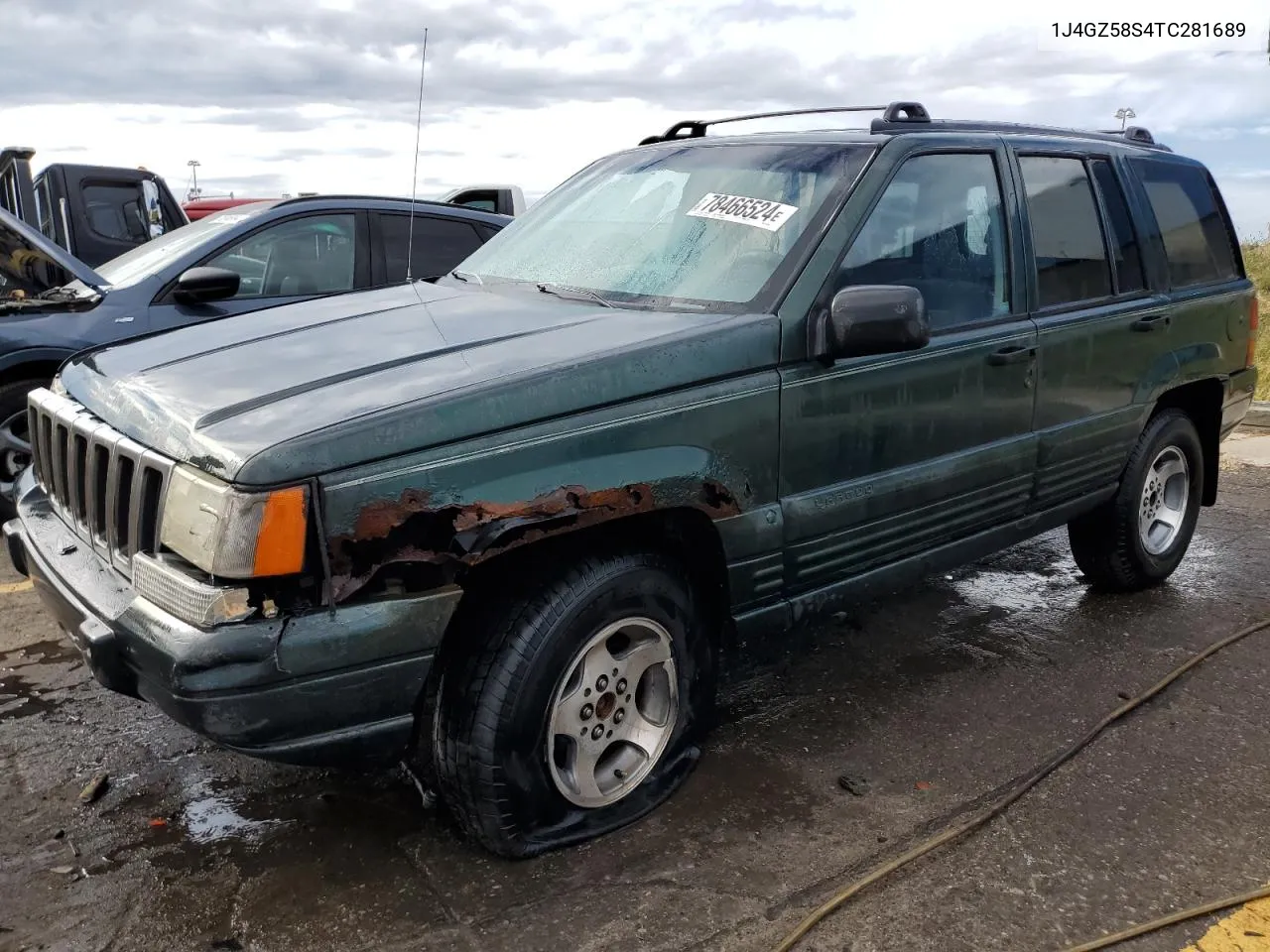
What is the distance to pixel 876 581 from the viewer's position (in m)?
3.34

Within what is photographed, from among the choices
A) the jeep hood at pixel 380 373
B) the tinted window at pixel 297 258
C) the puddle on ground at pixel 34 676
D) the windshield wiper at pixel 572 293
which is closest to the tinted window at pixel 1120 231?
the jeep hood at pixel 380 373

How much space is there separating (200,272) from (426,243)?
4.72ft

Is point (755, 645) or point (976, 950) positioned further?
point (755, 645)

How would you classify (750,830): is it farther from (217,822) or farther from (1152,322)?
(1152,322)

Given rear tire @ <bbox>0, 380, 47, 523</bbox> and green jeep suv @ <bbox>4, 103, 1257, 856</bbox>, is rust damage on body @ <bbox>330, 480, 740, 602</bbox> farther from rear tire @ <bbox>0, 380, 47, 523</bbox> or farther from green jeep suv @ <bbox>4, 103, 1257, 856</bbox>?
rear tire @ <bbox>0, 380, 47, 523</bbox>

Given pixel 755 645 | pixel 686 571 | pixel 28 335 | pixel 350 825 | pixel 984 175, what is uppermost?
pixel 984 175

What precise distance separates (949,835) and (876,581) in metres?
0.81

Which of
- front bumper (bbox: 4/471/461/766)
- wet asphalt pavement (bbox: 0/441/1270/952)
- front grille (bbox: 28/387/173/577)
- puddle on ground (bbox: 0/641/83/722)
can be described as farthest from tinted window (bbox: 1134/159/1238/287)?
puddle on ground (bbox: 0/641/83/722)

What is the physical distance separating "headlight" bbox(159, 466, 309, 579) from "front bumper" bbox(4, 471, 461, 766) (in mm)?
122

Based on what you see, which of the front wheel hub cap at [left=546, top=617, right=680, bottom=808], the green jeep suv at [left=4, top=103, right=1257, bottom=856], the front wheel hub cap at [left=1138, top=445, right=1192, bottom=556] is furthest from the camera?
the front wheel hub cap at [left=1138, top=445, right=1192, bottom=556]

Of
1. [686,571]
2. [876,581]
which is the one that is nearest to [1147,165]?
[876,581]

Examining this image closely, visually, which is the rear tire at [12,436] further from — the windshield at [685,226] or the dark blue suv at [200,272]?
the windshield at [685,226]

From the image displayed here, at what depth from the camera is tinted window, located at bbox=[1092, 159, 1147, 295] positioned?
4156mm

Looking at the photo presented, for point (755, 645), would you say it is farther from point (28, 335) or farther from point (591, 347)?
point (28, 335)
